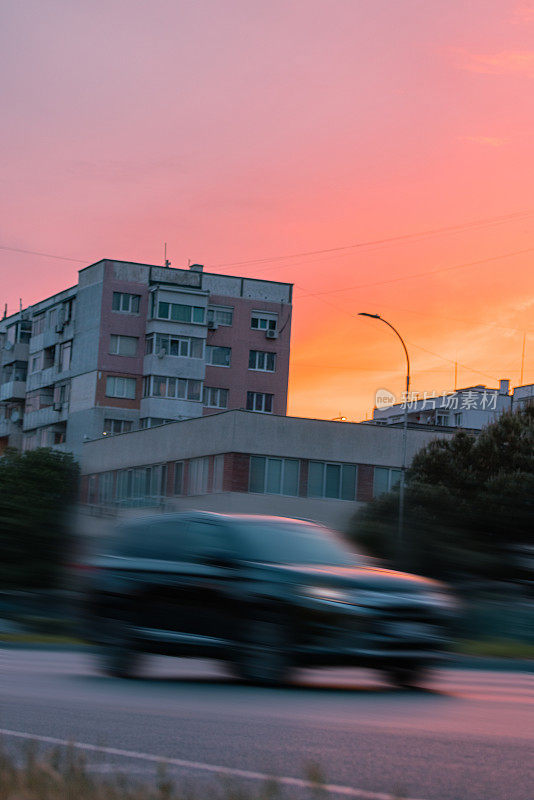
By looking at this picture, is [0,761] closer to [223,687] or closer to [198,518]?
[223,687]

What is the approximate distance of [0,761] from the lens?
5.50m

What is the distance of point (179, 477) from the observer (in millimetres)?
62625

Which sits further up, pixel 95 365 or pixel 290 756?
pixel 95 365

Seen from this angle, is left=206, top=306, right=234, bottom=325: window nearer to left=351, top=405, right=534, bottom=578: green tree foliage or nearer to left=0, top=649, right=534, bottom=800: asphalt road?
left=351, top=405, right=534, bottom=578: green tree foliage

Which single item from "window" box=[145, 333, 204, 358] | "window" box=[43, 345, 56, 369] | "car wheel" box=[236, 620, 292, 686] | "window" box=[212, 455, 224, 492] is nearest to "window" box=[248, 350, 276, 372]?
"window" box=[145, 333, 204, 358]

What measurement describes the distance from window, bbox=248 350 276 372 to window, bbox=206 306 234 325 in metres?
2.78

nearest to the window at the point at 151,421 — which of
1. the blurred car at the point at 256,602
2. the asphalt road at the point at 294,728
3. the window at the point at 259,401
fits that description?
the window at the point at 259,401

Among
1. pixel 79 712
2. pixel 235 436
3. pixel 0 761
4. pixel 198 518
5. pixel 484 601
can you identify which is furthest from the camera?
pixel 235 436

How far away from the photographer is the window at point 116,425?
266 ft

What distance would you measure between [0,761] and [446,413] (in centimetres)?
12355

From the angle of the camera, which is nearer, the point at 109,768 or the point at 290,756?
the point at 109,768

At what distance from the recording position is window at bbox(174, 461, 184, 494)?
62188 millimetres

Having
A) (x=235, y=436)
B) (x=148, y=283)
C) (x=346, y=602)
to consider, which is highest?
(x=148, y=283)

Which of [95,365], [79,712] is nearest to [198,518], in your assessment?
[79,712]
